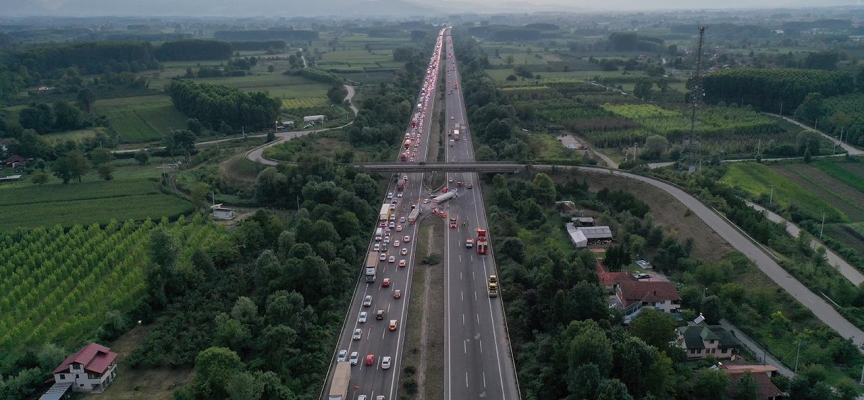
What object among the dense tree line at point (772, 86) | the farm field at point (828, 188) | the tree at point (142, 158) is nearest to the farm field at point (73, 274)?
the tree at point (142, 158)

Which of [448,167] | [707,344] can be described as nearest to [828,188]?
[448,167]

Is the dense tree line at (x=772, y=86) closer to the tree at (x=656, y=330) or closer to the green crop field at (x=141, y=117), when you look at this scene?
the tree at (x=656, y=330)

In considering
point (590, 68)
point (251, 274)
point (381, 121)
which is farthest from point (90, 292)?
point (590, 68)

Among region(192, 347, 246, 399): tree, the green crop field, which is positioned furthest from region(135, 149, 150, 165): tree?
region(192, 347, 246, 399): tree

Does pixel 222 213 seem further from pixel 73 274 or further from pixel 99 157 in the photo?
pixel 99 157

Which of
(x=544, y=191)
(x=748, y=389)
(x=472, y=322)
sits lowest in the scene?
(x=472, y=322)
